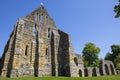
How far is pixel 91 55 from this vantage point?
45.8 meters

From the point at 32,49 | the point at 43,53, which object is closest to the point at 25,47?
the point at 32,49

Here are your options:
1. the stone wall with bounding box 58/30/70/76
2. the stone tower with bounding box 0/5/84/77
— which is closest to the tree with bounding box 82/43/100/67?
the stone tower with bounding box 0/5/84/77

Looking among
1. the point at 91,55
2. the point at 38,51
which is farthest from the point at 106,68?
the point at 38,51

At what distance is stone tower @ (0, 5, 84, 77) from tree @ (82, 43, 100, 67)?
18.1 meters

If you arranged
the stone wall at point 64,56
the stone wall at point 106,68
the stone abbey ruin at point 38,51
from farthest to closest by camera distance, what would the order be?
1. the stone wall at point 106,68
2. the stone wall at point 64,56
3. the stone abbey ruin at point 38,51

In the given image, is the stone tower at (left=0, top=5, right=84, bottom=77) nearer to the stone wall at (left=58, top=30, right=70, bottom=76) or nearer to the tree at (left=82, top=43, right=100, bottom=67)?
the stone wall at (left=58, top=30, right=70, bottom=76)

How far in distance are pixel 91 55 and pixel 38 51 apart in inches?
1056

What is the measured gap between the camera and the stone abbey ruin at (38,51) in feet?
66.9

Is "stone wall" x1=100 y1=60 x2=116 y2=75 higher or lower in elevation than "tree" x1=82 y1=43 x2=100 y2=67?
lower

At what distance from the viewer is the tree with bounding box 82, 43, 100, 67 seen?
44.9m

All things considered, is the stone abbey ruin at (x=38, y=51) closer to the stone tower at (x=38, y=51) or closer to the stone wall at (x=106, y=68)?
the stone tower at (x=38, y=51)

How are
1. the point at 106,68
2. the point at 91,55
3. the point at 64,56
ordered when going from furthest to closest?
the point at 91,55, the point at 106,68, the point at 64,56

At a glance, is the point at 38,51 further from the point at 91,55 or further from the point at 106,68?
the point at 91,55

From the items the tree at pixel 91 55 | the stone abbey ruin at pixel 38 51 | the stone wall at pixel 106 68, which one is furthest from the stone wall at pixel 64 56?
the tree at pixel 91 55
